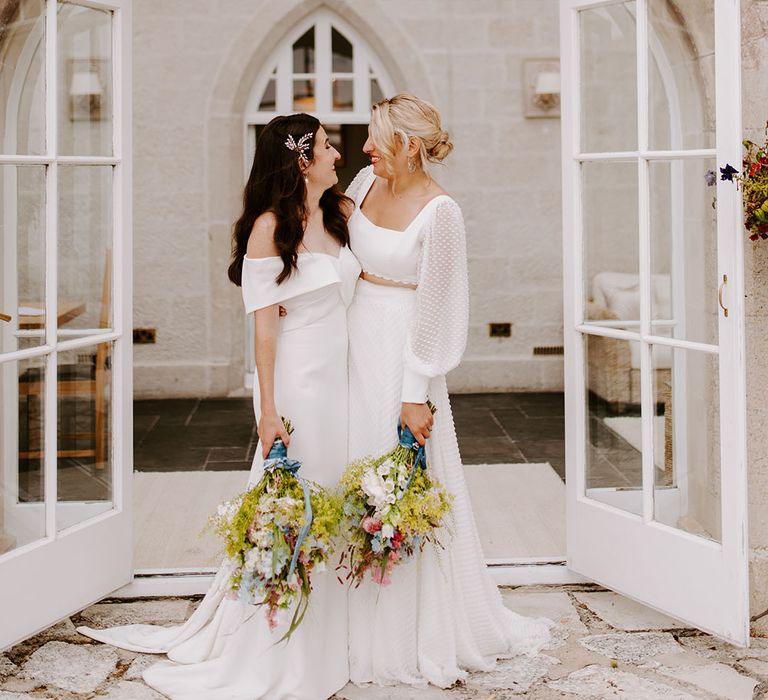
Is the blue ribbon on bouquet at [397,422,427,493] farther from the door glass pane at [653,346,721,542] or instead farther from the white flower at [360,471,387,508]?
the door glass pane at [653,346,721,542]

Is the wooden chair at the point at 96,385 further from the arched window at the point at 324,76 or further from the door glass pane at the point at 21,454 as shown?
the arched window at the point at 324,76

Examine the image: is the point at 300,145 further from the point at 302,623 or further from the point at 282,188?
the point at 302,623

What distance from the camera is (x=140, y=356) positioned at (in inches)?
322

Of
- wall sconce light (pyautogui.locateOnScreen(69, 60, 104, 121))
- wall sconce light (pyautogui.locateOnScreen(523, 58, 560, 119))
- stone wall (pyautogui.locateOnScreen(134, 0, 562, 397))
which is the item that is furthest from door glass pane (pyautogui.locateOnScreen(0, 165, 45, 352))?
wall sconce light (pyautogui.locateOnScreen(523, 58, 560, 119))

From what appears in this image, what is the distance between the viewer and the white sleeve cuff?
3.13 metres

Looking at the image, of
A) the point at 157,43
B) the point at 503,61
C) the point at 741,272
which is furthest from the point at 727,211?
the point at 157,43

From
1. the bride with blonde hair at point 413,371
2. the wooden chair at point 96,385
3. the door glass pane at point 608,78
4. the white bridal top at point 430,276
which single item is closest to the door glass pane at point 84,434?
the wooden chair at point 96,385

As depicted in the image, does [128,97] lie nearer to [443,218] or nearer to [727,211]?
[443,218]

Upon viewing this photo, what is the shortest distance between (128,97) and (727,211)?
193 centimetres

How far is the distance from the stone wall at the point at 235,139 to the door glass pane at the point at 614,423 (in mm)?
4459

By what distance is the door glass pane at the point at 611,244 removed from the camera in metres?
3.67

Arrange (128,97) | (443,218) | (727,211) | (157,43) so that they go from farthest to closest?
(157,43) → (128,97) → (727,211) → (443,218)

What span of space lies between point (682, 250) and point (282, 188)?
4.47 ft

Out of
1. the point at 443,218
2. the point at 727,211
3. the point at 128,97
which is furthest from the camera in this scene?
the point at 128,97
